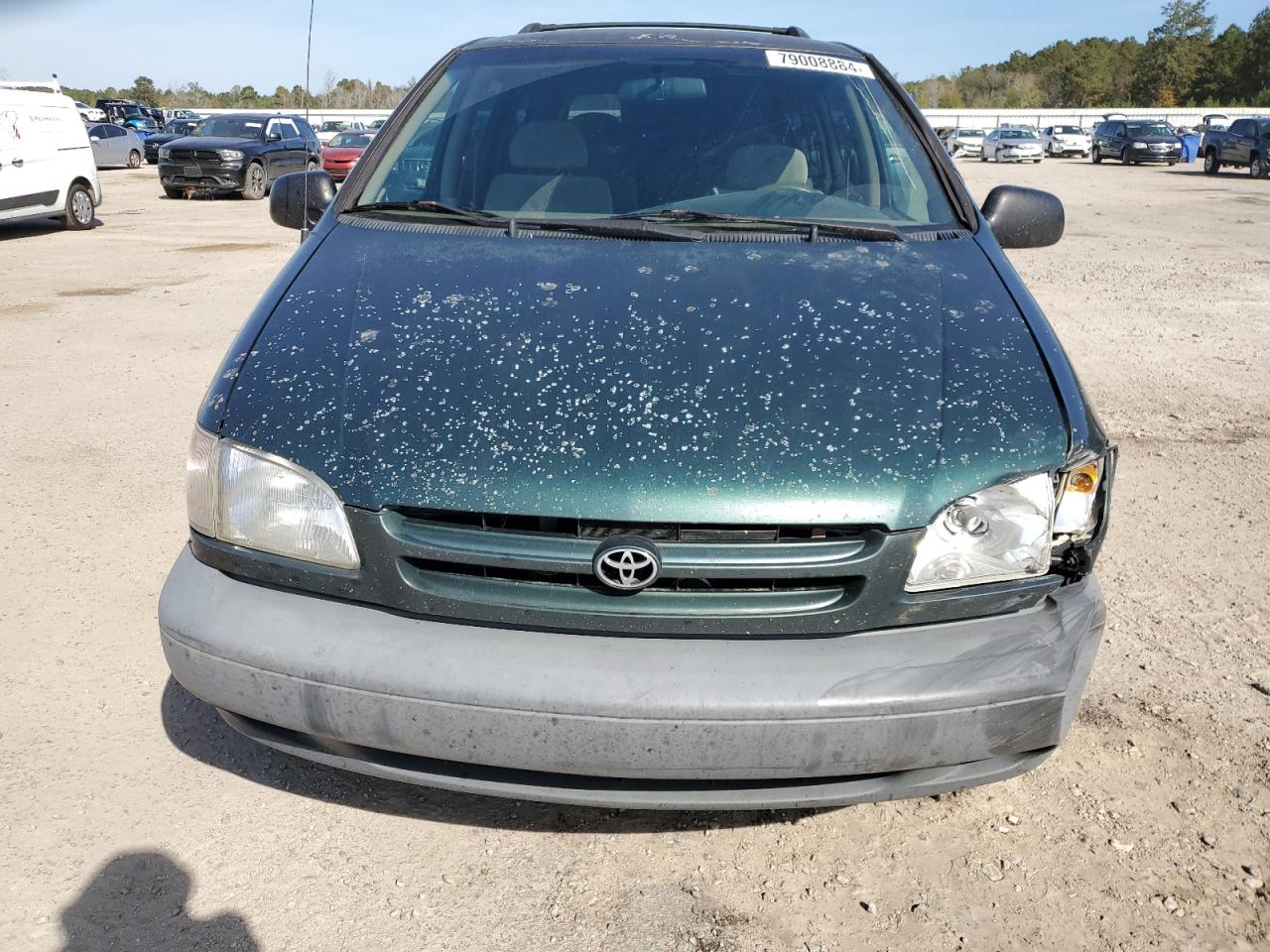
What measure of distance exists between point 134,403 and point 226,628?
4319mm

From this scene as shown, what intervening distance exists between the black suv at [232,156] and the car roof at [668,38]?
625 inches

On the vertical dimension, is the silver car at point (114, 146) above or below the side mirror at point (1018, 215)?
below

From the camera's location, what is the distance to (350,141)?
22.3 meters

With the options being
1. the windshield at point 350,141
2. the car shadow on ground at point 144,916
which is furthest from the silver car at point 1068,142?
the car shadow on ground at point 144,916

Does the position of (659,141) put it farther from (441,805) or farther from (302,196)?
(441,805)

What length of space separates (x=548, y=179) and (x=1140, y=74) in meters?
91.9

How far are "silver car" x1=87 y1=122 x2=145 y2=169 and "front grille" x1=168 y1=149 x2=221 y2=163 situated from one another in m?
10.3

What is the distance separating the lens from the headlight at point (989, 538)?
1.99 metres

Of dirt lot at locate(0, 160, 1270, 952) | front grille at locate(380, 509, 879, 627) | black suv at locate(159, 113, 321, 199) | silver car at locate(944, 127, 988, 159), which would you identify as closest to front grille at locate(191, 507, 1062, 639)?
front grille at locate(380, 509, 879, 627)

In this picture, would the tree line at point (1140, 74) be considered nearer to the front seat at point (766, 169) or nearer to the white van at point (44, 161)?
the white van at point (44, 161)

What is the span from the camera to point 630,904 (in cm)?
219

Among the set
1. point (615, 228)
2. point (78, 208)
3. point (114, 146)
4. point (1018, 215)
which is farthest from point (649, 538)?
point (114, 146)

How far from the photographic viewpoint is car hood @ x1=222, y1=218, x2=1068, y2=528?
197cm

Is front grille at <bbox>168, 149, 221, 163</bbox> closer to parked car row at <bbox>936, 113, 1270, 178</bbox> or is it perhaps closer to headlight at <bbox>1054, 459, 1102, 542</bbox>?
parked car row at <bbox>936, 113, 1270, 178</bbox>
